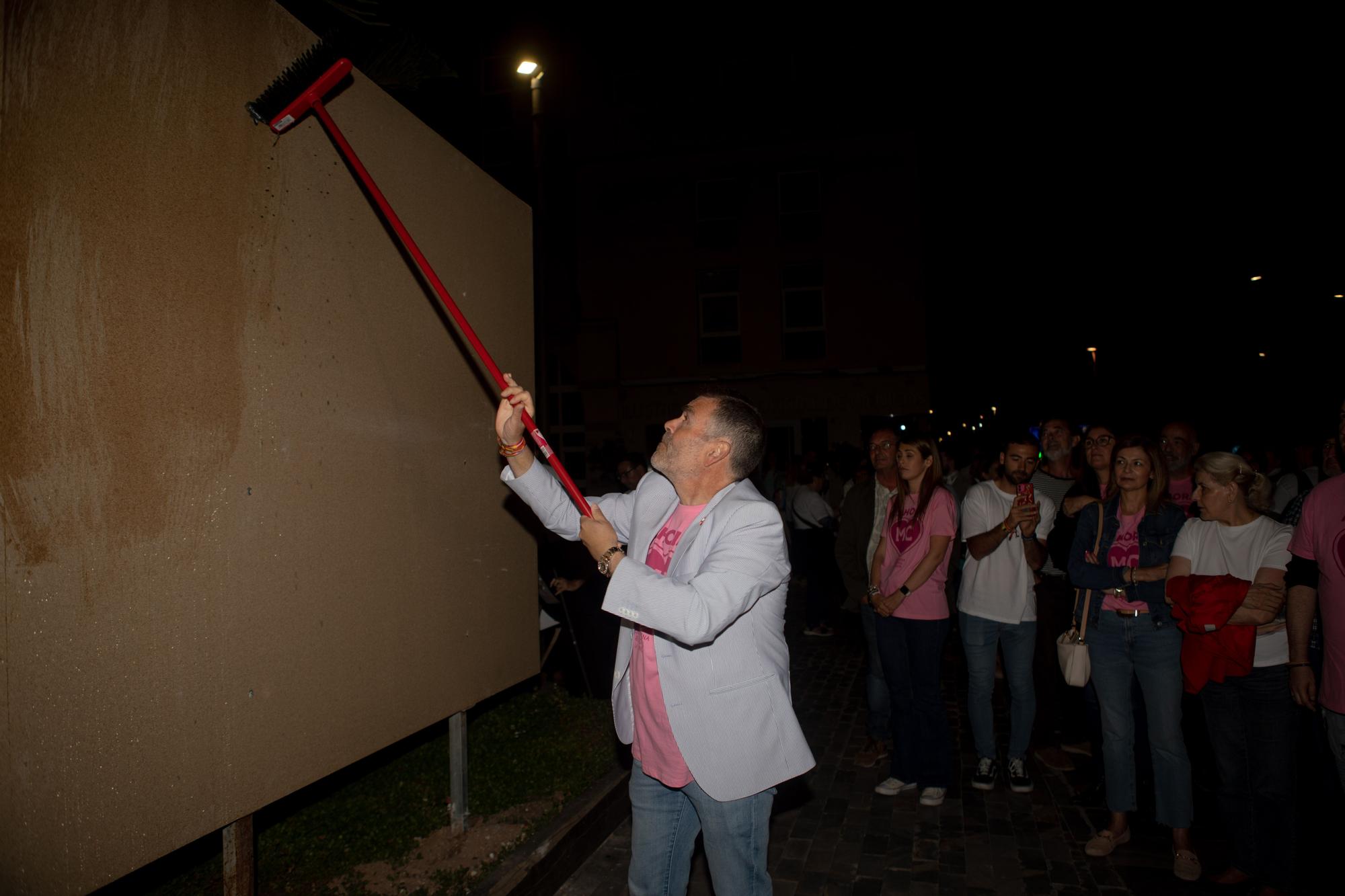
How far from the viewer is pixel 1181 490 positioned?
5.47m

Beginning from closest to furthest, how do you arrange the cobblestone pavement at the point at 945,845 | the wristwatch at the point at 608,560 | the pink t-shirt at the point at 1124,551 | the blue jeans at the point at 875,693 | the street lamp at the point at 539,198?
1. the wristwatch at the point at 608,560
2. the cobblestone pavement at the point at 945,845
3. the pink t-shirt at the point at 1124,551
4. the blue jeans at the point at 875,693
5. the street lamp at the point at 539,198

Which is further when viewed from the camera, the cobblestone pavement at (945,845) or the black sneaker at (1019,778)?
the black sneaker at (1019,778)

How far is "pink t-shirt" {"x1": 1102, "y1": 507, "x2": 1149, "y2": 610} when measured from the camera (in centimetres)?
409

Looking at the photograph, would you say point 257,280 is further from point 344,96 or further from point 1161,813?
point 1161,813

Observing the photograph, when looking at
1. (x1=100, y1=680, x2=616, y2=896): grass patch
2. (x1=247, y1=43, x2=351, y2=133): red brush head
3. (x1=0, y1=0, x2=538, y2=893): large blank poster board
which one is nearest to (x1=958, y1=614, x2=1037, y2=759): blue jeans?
(x1=100, y1=680, x2=616, y2=896): grass patch

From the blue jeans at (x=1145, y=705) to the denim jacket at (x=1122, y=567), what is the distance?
8 centimetres

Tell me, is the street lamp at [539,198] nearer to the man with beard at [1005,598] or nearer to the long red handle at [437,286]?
the man with beard at [1005,598]

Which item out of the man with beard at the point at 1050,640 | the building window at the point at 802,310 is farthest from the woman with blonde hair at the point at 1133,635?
the building window at the point at 802,310

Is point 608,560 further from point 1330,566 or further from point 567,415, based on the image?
point 567,415

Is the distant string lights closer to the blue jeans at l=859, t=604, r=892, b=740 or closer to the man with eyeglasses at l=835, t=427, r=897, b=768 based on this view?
the man with eyeglasses at l=835, t=427, r=897, b=768

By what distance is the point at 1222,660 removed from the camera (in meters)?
3.60

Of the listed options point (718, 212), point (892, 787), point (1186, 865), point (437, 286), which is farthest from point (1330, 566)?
point (718, 212)

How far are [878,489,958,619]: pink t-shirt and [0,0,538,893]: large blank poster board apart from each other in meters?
2.83

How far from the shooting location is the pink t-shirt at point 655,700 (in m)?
2.63
